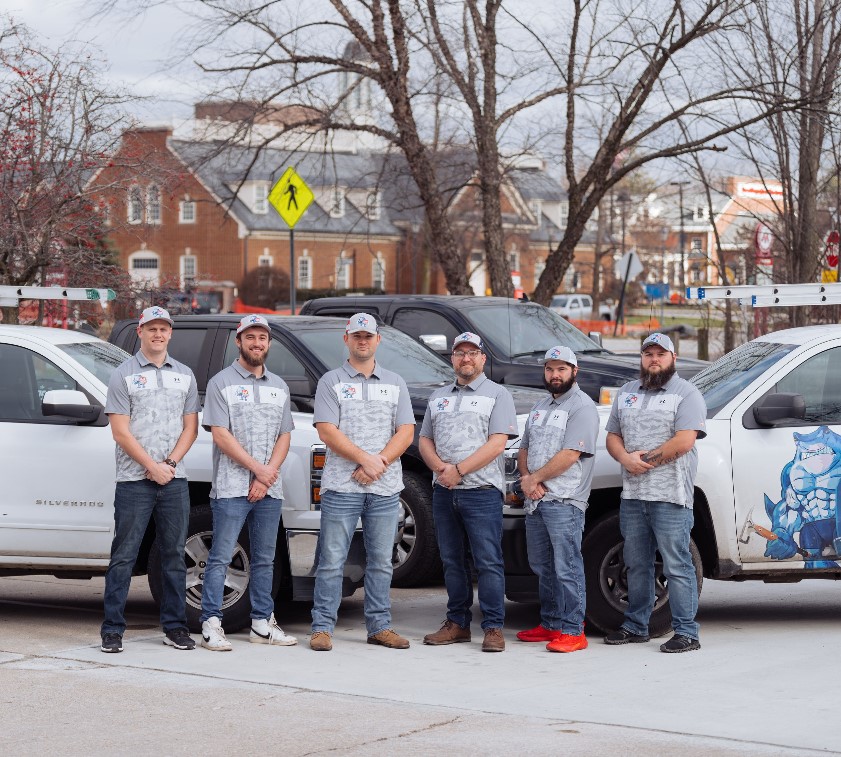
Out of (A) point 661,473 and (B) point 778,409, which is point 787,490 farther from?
(A) point 661,473

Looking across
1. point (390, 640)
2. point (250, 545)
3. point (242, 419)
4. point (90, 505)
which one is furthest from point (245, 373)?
point (390, 640)

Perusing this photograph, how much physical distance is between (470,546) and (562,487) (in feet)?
2.10

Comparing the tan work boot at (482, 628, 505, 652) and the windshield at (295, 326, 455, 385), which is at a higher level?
the windshield at (295, 326, 455, 385)

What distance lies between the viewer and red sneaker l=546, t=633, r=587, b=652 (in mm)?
8305

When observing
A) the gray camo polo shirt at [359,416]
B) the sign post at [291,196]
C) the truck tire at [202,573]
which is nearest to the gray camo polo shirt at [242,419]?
the gray camo polo shirt at [359,416]

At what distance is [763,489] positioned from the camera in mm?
8547

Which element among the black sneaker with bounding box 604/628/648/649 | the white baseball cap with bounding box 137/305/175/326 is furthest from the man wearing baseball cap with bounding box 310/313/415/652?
the black sneaker with bounding box 604/628/648/649

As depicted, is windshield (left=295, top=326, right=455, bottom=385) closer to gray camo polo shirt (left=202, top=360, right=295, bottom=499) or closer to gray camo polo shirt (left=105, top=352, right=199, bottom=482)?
gray camo polo shirt (left=202, top=360, right=295, bottom=499)

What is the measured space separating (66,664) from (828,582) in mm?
5787

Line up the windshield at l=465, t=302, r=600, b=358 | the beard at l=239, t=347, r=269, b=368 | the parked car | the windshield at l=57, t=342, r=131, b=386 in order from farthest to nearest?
the windshield at l=465, t=302, r=600, b=358 → the parked car → the windshield at l=57, t=342, r=131, b=386 → the beard at l=239, t=347, r=269, b=368

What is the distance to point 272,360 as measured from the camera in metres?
10.4

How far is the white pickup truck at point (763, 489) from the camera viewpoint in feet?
28.1

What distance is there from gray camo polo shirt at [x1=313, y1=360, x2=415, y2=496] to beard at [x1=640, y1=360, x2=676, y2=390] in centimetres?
135

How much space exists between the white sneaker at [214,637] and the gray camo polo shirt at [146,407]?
0.86 m
